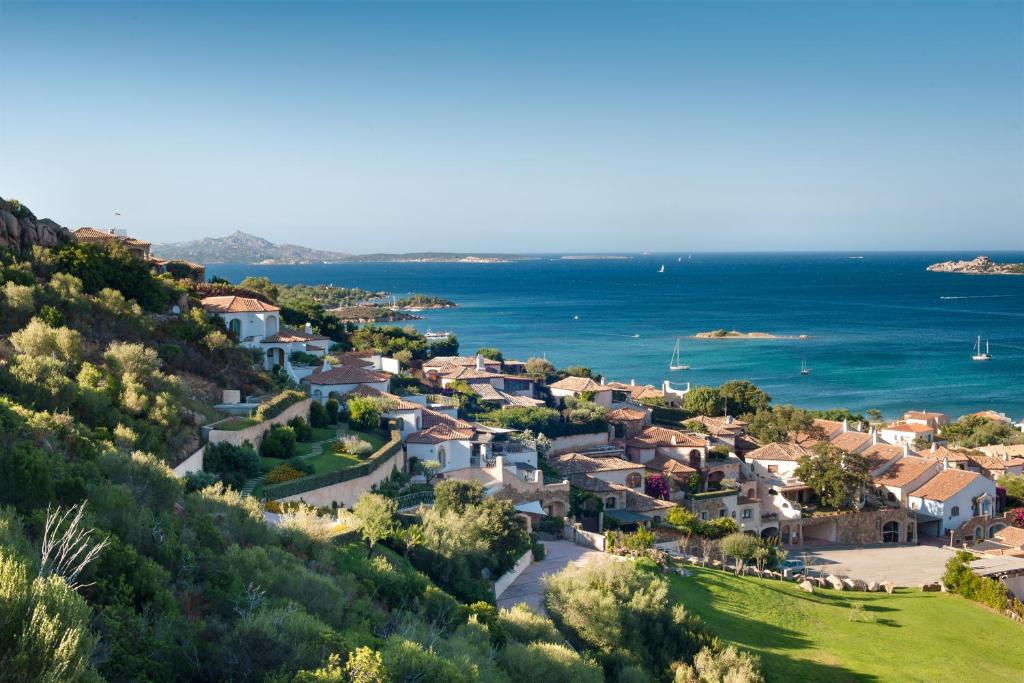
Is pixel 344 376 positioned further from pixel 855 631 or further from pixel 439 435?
pixel 855 631

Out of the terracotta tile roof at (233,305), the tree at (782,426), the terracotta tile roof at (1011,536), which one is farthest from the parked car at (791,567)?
the terracotta tile roof at (233,305)

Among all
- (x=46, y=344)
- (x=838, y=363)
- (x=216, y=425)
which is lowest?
(x=838, y=363)

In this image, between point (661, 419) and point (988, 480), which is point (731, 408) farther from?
point (988, 480)

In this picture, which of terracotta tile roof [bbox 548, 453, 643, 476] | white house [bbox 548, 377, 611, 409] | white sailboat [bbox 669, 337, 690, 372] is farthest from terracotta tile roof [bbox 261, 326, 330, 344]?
white sailboat [bbox 669, 337, 690, 372]

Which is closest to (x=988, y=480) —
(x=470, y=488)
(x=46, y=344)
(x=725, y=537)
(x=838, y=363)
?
(x=725, y=537)

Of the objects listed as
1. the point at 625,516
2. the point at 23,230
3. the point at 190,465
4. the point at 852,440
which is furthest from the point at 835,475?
the point at 23,230
